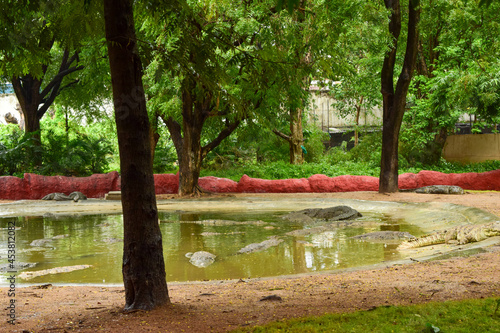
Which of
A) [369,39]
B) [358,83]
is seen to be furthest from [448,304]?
[358,83]

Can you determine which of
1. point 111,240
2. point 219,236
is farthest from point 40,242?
point 219,236

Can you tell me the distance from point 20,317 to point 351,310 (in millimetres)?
3044

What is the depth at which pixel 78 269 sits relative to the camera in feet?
26.7

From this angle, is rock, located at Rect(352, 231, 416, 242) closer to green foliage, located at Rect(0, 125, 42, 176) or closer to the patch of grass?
the patch of grass

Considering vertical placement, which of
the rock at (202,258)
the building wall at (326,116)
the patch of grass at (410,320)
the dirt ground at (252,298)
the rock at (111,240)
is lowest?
the rock at (202,258)

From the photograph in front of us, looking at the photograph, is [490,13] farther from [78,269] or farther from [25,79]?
[25,79]

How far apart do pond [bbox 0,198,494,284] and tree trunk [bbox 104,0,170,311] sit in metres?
2.72

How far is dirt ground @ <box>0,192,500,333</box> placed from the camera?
14.4ft

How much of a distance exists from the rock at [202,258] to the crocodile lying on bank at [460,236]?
11.1 feet

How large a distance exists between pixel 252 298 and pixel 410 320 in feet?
5.66

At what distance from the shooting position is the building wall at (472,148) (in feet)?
78.4

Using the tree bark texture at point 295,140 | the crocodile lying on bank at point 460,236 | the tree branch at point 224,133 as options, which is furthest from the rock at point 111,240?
the tree bark texture at point 295,140

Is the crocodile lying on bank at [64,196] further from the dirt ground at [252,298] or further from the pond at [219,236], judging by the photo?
the dirt ground at [252,298]

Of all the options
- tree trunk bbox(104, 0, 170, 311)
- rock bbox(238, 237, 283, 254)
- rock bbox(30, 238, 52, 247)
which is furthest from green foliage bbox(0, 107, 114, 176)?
tree trunk bbox(104, 0, 170, 311)
